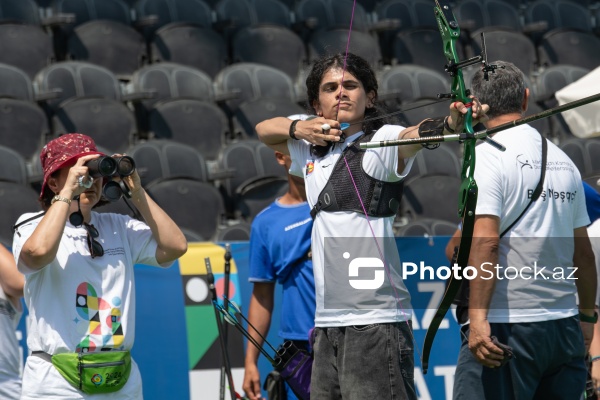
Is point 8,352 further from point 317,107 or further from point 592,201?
point 592,201

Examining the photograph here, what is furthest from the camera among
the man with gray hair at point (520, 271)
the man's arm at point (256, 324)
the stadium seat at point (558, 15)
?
the stadium seat at point (558, 15)

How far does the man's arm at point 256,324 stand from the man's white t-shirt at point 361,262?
1.01 meters

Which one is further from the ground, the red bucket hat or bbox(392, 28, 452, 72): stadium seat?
A: bbox(392, 28, 452, 72): stadium seat

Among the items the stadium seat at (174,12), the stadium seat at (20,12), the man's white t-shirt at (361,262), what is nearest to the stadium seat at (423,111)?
the stadium seat at (174,12)

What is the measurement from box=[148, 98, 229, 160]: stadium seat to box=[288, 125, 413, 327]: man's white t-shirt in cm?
513

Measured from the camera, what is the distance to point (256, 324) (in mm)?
3738

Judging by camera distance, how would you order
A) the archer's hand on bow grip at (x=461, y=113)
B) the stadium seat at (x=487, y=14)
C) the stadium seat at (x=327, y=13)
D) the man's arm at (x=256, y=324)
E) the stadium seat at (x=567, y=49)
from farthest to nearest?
the stadium seat at (x=487, y=14)
the stadium seat at (x=567, y=49)
the stadium seat at (x=327, y=13)
the man's arm at (x=256, y=324)
the archer's hand on bow grip at (x=461, y=113)

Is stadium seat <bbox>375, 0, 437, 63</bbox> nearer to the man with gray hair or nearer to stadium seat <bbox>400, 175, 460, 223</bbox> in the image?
stadium seat <bbox>400, 175, 460, 223</bbox>

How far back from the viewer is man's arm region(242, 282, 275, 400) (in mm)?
3668

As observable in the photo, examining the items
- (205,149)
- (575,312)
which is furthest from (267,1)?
(575,312)

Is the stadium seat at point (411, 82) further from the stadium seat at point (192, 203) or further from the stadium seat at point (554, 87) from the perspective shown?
the stadium seat at point (192, 203)

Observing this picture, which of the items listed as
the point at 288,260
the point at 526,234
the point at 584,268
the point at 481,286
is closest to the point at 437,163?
the point at 288,260

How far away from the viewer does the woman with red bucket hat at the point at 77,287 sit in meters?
2.73

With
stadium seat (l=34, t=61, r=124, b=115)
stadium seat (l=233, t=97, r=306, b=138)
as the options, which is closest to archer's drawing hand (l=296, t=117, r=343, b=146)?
stadium seat (l=34, t=61, r=124, b=115)
